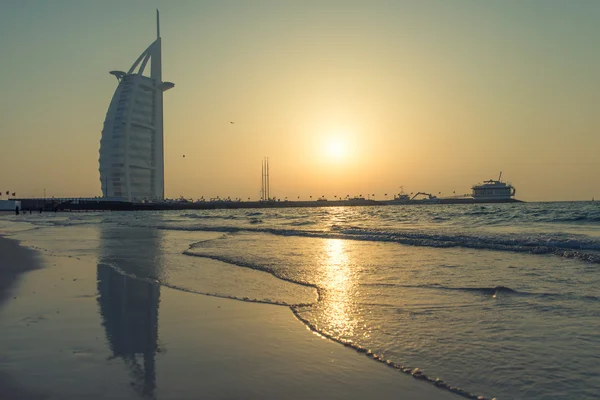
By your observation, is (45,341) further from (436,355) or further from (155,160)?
(155,160)

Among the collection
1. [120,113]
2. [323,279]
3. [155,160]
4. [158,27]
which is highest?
[158,27]

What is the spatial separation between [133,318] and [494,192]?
191m

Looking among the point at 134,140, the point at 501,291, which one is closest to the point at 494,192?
the point at 134,140

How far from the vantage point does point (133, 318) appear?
7.12 meters

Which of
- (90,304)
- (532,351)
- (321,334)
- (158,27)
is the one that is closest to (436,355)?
(532,351)

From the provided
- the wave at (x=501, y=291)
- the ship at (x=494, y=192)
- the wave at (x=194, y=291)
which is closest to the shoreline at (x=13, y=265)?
the wave at (x=194, y=291)

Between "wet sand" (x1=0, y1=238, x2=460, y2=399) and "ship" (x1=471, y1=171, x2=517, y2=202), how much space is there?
186353mm

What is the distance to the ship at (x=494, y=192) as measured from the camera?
181125mm

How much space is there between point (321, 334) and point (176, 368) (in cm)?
218

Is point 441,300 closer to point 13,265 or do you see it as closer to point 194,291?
point 194,291

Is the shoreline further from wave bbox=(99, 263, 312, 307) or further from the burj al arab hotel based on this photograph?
the burj al arab hotel

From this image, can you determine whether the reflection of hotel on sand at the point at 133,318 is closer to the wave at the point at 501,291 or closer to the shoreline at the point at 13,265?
the shoreline at the point at 13,265

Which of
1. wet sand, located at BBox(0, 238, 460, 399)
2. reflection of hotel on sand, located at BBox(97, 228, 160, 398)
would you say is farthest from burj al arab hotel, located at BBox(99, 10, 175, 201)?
wet sand, located at BBox(0, 238, 460, 399)

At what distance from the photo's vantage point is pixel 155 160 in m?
124
